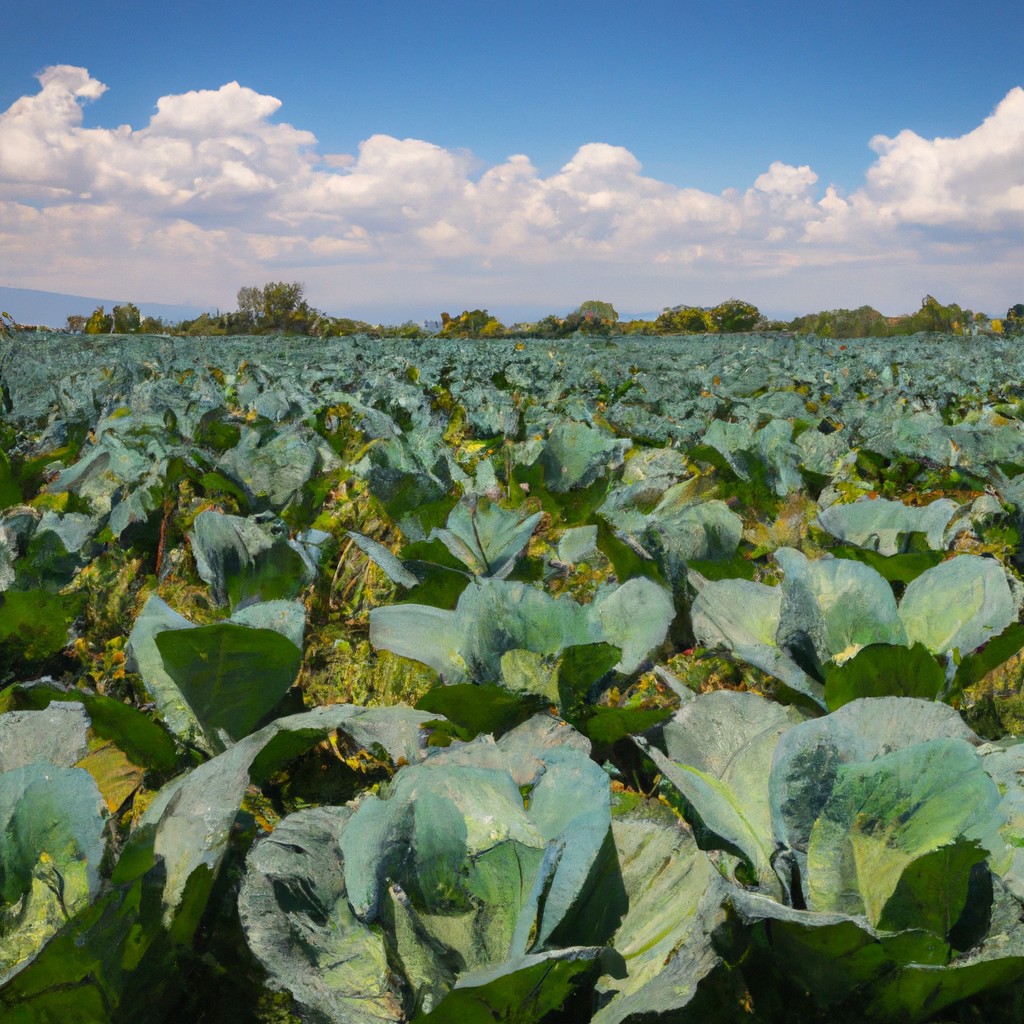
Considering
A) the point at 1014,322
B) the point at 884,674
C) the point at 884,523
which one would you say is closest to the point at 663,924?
→ the point at 884,674

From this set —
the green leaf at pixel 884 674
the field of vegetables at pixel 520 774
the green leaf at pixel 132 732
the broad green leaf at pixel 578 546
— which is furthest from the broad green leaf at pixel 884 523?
the green leaf at pixel 132 732

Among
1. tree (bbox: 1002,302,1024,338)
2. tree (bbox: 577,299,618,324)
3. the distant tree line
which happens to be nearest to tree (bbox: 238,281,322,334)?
the distant tree line

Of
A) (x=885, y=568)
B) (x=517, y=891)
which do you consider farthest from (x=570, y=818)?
(x=885, y=568)

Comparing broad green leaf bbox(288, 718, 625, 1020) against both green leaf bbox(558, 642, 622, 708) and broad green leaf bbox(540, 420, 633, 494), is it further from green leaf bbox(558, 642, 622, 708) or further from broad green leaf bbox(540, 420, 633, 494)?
broad green leaf bbox(540, 420, 633, 494)

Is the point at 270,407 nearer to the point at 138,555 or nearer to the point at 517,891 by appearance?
the point at 138,555

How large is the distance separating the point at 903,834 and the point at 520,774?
381 mm

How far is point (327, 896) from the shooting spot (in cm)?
78

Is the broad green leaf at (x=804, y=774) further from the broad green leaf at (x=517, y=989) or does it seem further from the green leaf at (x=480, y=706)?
the green leaf at (x=480, y=706)

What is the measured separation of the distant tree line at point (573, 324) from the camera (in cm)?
4053

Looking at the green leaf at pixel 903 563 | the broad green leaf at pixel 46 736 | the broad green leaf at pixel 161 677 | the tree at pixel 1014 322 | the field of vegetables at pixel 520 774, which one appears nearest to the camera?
the field of vegetables at pixel 520 774

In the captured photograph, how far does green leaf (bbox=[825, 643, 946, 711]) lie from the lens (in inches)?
42.8

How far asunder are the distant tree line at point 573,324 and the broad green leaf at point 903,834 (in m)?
37.7

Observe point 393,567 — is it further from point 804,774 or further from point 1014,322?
point 1014,322

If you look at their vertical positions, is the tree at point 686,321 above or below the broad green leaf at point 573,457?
above
